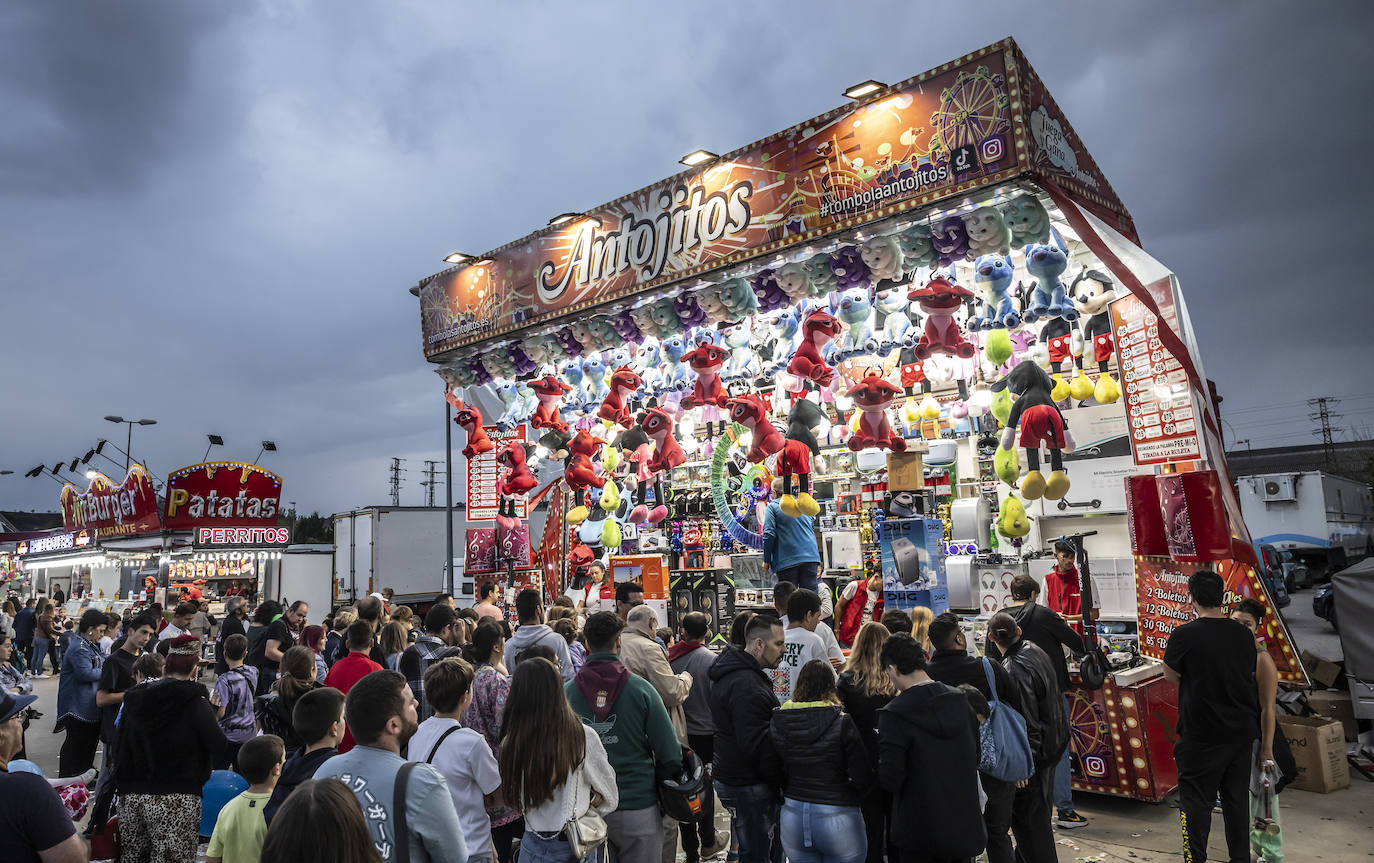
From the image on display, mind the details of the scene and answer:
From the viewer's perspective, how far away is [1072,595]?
764 cm

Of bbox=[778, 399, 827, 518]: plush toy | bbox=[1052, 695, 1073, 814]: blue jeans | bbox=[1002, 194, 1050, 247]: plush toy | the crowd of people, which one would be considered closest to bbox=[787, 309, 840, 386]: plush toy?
bbox=[778, 399, 827, 518]: plush toy

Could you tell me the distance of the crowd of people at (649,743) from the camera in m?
2.85

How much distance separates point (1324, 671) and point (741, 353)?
705 centimetres

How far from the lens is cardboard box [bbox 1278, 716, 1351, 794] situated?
244 inches

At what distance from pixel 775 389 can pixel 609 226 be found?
3505 mm

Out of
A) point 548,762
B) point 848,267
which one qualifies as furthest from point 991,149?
point 548,762

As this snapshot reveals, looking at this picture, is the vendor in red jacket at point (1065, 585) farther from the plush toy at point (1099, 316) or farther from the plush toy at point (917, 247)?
the plush toy at point (917, 247)

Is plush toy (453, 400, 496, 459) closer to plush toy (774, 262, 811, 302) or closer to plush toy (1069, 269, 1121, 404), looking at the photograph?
plush toy (774, 262, 811, 302)

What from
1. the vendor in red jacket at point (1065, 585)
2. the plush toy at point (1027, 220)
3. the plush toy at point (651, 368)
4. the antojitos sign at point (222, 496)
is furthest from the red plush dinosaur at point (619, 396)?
the antojitos sign at point (222, 496)

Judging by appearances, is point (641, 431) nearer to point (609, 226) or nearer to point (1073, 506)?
point (609, 226)

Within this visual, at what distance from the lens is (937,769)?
3.33m

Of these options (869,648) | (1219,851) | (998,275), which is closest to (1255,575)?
(1219,851)

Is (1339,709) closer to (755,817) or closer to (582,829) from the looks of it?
(755,817)

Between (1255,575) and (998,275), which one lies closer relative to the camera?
(1255,575)
